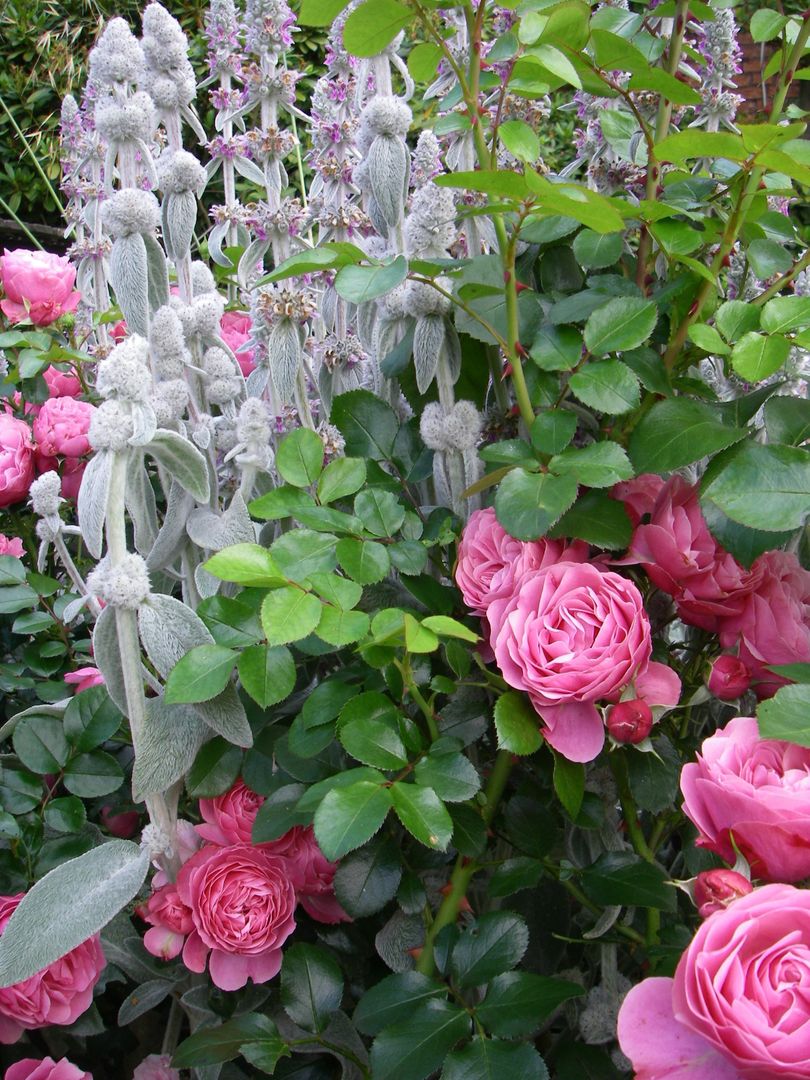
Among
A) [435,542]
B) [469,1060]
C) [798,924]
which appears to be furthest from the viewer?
[435,542]

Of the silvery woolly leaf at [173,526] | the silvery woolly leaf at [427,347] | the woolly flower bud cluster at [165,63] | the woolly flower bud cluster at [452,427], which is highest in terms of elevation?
the woolly flower bud cluster at [165,63]

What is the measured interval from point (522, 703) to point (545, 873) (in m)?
0.17

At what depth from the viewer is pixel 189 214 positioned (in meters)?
0.78

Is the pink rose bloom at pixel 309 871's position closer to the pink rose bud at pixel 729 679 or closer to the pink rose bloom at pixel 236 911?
the pink rose bloom at pixel 236 911

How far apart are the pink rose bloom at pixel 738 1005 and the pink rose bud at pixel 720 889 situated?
1 cm

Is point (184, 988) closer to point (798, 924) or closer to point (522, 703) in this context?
point (522, 703)

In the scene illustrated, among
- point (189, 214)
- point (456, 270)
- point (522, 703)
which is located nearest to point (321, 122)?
point (189, 214)

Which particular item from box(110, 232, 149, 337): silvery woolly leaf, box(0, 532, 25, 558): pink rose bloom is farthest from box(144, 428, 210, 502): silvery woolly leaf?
box(0, 532, 25, 558): pink rose bloom

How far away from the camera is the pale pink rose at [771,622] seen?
549 millimetres

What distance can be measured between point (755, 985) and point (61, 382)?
110cm

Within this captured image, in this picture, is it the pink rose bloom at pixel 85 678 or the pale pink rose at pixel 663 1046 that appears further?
the pink rose bloom at pixel 85 678

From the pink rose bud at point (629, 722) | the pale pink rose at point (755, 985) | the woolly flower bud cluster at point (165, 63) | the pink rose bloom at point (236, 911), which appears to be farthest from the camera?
the woolly flower bud cluster at point (165, 63)

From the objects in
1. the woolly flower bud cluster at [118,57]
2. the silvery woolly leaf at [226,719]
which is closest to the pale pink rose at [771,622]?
the silvery woolly leaf at [226,719]

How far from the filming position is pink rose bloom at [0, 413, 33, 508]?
3.39 feet
